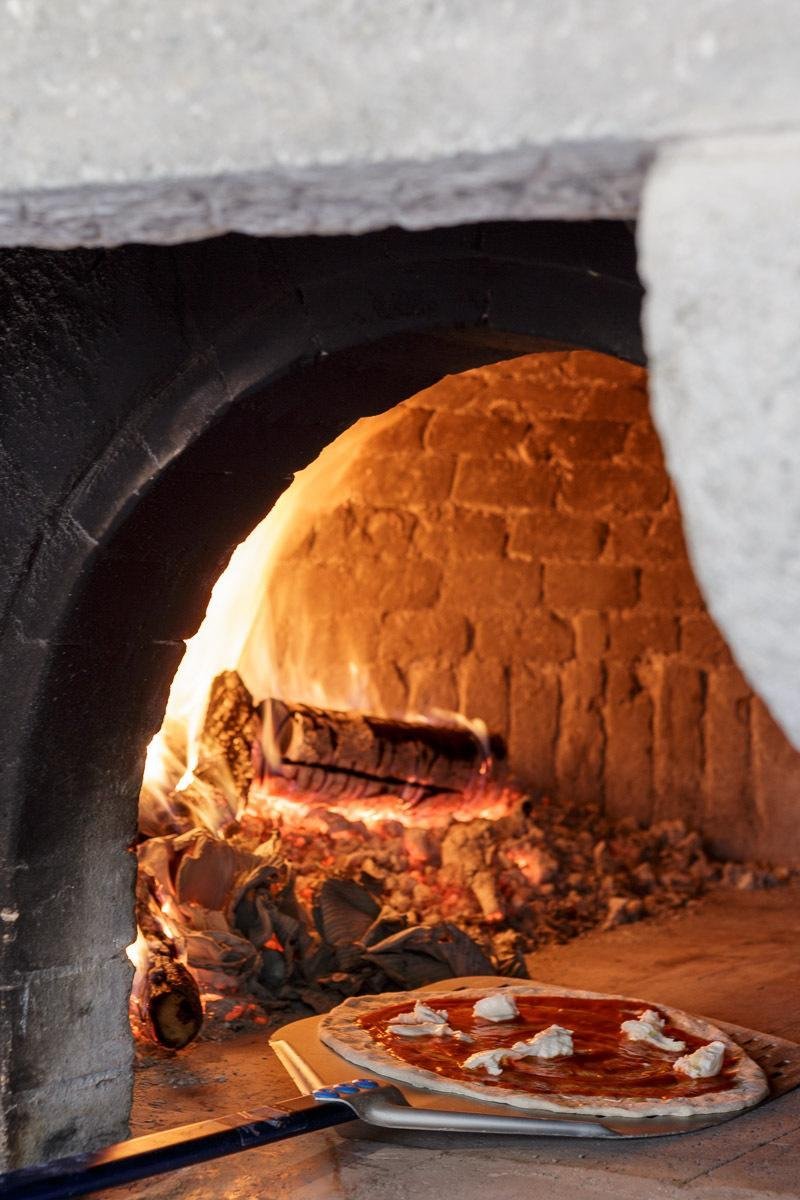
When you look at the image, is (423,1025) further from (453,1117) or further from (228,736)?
(228,736)

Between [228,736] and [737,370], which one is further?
[228,736]

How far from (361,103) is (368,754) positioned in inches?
146

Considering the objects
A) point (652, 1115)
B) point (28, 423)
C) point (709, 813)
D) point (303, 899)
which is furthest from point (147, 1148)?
point (709, 813)

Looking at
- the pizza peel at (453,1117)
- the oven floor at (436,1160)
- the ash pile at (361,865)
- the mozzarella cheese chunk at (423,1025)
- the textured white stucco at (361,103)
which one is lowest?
the oven floor at (436,1160)

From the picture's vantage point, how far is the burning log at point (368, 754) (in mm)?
4609

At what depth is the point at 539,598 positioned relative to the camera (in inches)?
206

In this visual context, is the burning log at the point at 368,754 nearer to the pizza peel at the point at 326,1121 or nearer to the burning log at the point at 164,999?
the burning log at the point at 164,999

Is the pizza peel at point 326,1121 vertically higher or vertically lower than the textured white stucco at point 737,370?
lower

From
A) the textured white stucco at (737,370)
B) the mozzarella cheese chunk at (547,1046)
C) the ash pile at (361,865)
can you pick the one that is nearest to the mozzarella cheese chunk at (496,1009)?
the mozzarella cheese chunk at (547,1046)

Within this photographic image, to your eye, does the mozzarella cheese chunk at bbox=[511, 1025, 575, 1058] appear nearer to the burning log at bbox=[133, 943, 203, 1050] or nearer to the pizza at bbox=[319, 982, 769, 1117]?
the pizza at bbox=[319, 982, 769, 1117]

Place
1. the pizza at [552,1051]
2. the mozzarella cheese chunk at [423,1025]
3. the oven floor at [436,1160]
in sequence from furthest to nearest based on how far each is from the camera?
the mozzarella cheese chunk at [423,1025]
the pizza at [552,1051]
the oven floor at [436,1160]

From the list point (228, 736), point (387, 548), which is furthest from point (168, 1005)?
point (387, 548)

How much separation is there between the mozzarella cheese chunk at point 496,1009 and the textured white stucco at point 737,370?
6.56 ft

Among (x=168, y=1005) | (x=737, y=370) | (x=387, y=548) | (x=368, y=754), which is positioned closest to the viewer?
(x=737, y=370)
